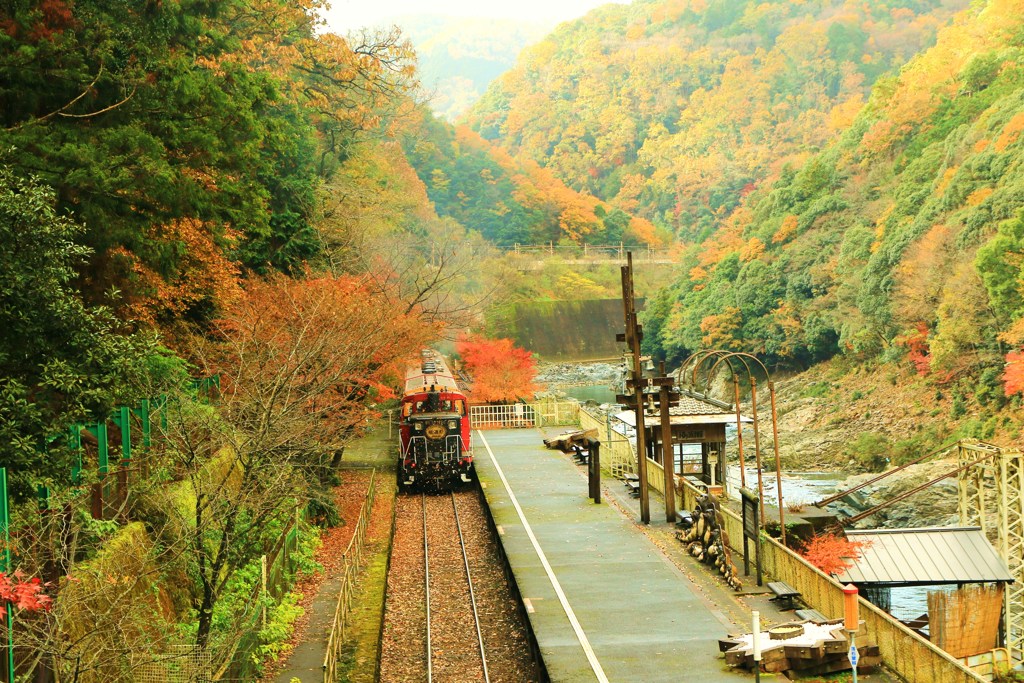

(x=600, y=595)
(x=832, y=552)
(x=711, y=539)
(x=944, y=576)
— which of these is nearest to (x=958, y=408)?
(x=944, y=576)

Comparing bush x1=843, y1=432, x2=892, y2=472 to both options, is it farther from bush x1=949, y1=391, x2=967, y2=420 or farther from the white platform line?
the white platform line

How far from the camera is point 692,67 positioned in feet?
423

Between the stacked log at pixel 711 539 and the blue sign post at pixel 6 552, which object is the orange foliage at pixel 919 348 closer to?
the stacked log at pixel 711 539

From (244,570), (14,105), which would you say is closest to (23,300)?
(244,570)

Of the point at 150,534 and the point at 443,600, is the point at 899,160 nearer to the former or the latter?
the point at 443,600

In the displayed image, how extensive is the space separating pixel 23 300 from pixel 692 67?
125264mm

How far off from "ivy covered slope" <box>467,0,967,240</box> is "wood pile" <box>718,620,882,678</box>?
8879cm

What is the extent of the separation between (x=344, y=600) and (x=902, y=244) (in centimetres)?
4092

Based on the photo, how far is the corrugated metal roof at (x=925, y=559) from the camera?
17.8 meters

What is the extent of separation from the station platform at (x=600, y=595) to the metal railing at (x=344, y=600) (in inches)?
114

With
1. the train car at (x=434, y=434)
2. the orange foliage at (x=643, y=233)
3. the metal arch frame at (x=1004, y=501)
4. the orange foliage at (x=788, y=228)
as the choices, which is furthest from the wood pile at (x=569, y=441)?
the orange foliage at (x=643, y=233)

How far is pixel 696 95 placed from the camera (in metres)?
125

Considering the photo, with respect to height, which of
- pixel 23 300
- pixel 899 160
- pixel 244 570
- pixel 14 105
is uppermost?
pixel 899 160

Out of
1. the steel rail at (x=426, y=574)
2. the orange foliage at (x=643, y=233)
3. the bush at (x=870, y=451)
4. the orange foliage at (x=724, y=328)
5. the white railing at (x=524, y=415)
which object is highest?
the orange foliage at (x=643, y=233)
